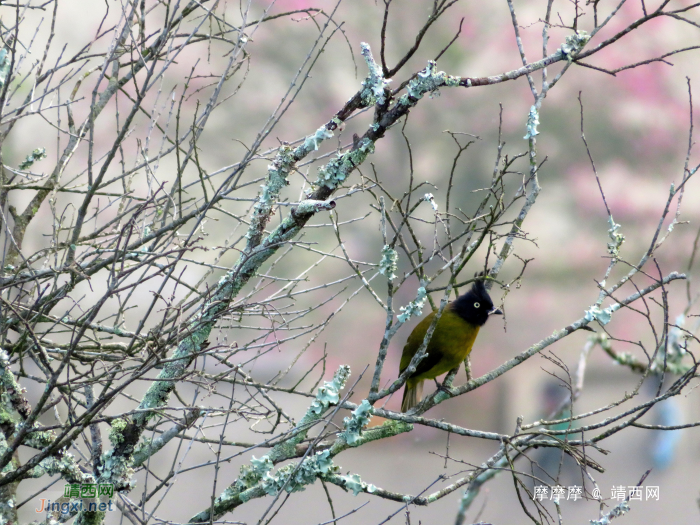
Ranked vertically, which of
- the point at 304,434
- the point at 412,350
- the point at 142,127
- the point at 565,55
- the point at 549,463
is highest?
the point at 142,127

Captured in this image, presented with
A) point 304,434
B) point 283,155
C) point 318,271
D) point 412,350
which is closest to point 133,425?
point 304,434

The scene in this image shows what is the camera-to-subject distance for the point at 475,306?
241 centimetres

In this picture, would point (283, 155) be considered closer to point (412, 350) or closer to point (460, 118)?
point (412, 350)

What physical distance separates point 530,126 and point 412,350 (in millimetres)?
991

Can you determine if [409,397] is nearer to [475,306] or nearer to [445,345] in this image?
[445,345]

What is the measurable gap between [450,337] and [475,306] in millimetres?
182

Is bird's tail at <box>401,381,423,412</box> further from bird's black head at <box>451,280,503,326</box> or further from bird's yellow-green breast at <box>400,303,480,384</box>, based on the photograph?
bird's black head at <box>451,280,503,326</box>

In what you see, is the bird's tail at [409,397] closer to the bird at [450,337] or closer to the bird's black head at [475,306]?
the bird at [450,337]

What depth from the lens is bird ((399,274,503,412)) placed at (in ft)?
7.49

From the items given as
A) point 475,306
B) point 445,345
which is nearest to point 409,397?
point 445,345

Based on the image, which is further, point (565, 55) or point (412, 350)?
point (412, 350)

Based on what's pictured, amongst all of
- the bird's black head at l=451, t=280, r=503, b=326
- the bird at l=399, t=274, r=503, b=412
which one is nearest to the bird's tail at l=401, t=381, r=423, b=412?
the bird at l=399, t=274, r=503, b=412

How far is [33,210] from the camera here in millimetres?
1852

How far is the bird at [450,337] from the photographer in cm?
228
